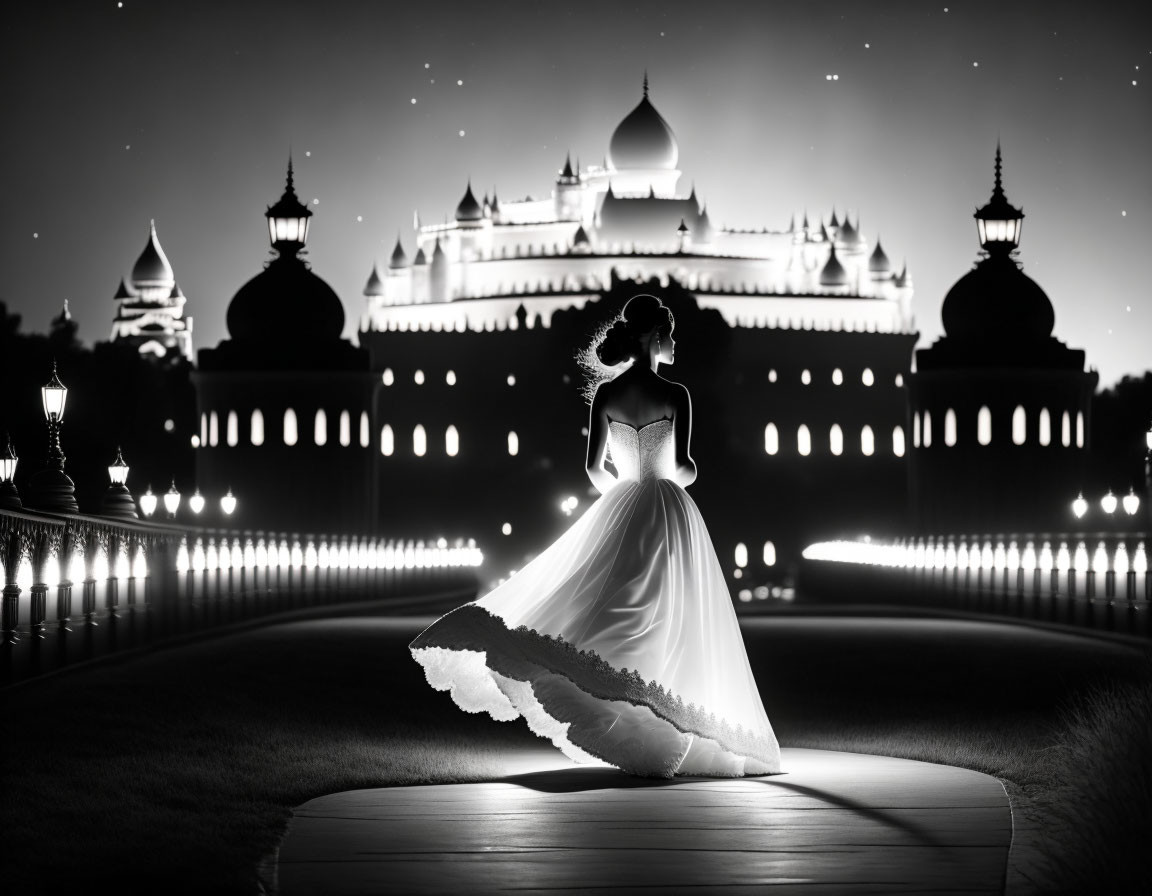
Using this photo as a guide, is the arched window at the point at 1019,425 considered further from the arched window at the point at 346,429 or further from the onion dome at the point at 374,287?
the onion dome at the point at 374,287

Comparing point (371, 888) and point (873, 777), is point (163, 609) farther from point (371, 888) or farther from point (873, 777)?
point (371, 888)

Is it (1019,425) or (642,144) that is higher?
(642,144)

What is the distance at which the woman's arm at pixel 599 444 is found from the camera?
11.4 m

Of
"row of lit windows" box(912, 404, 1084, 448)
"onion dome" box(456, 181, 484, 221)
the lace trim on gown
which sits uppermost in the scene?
"onion dome" box(456, 181, 484, 221)

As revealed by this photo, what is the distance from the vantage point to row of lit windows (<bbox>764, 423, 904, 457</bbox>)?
79.9 m

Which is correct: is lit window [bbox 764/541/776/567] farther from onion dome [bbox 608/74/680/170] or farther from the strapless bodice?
the strapless bodice

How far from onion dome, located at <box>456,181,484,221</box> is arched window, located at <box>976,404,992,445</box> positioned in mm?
30890

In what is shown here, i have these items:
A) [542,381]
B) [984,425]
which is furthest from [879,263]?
[984,425]

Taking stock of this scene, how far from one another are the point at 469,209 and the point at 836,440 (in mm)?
20444

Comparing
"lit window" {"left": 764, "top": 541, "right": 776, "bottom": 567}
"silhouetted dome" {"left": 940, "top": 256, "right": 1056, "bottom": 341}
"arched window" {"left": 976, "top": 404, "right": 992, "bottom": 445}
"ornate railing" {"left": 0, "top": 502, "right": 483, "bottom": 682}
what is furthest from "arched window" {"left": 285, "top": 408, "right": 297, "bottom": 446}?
"ornate railing" {"left": 0, "top": 502, "right": 483, "bottom": 682}

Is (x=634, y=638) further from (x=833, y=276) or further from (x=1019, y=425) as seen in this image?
(x=833, y=276)

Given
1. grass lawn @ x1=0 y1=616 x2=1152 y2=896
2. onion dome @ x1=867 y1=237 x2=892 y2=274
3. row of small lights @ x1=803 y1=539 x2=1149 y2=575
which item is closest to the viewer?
grass lawn @ x1=0 y1=616 x2=1152 y2=896

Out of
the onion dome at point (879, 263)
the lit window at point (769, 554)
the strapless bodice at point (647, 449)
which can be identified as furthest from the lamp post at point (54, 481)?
the onion dome at point (879, 263)

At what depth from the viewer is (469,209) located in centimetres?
9094
